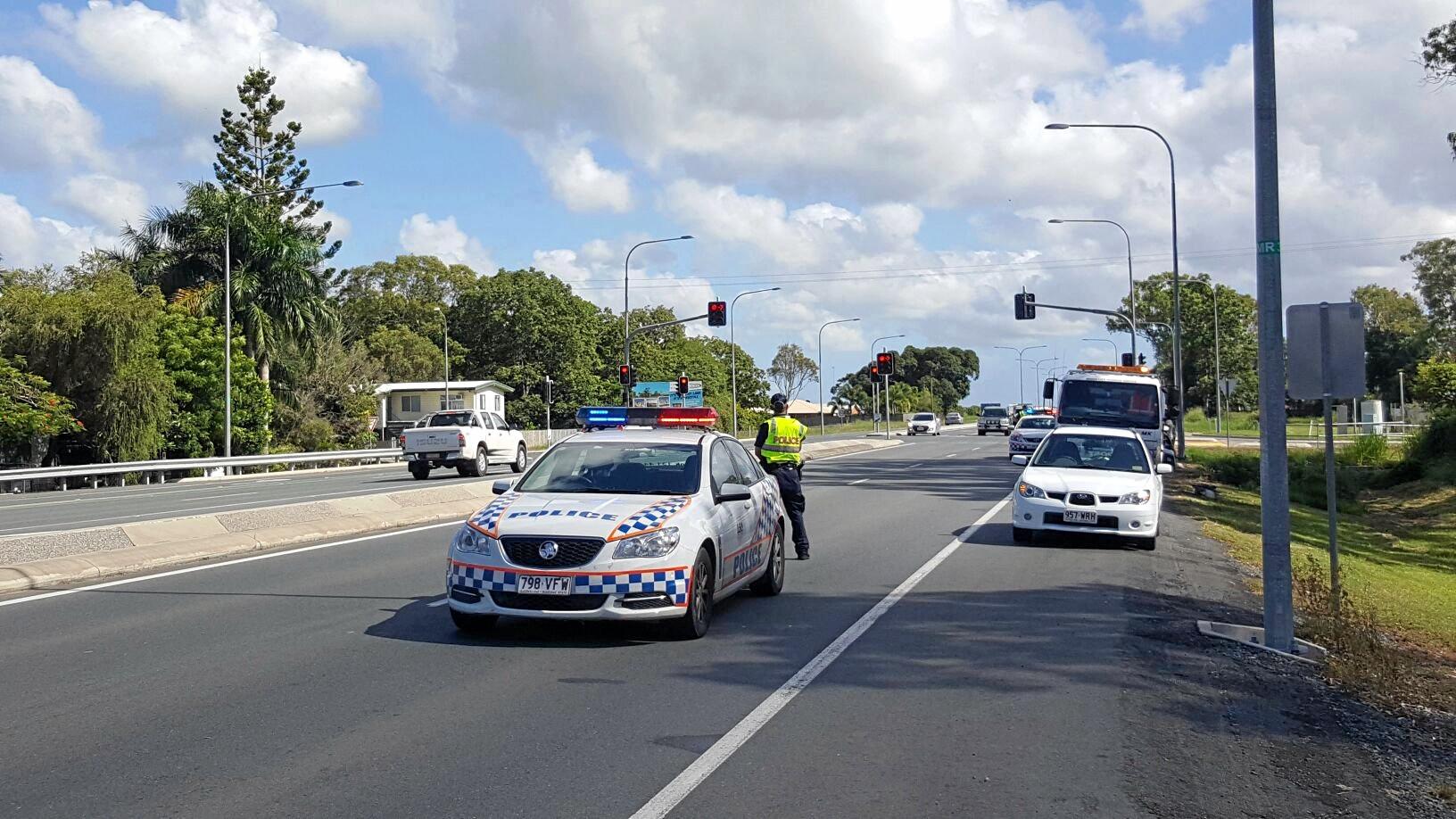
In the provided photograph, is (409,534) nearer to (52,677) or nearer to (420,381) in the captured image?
(52,677)

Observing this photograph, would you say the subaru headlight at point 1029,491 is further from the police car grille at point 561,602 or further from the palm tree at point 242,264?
the palm tree at point 242,264

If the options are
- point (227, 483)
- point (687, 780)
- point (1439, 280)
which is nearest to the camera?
point (687, 780)

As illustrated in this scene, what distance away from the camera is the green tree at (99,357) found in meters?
40.4

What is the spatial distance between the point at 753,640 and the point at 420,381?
7347cm

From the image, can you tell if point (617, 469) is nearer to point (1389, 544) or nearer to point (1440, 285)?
point (1389, 544)

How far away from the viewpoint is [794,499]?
13.7m

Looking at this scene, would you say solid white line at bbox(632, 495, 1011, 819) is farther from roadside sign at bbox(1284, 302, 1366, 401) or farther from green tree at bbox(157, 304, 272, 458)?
green tree at bbox(157, 304, 272, 458)

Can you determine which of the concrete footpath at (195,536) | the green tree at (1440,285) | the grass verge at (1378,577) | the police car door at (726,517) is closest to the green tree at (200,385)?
the concrete footpath at (195,536)

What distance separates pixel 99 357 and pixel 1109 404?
103ft

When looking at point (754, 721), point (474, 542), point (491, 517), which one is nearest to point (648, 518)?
point (491, 517)

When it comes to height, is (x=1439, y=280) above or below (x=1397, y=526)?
above

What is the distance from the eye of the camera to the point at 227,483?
3638 centimetres

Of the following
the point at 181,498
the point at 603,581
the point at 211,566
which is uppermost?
the point at 603,581

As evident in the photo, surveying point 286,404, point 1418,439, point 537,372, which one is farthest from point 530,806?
point 537,372
